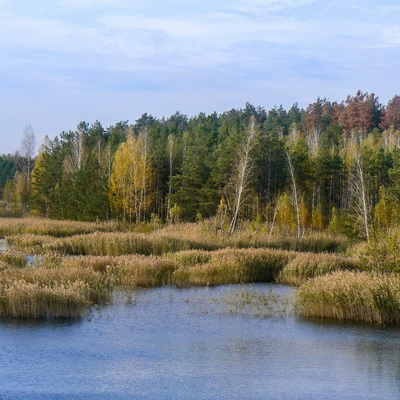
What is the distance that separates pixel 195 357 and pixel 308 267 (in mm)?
12066

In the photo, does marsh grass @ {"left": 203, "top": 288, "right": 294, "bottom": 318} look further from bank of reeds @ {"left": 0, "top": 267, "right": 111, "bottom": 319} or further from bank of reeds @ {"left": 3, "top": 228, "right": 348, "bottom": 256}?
bank of reeds @ {"left": 3, "top": 228, "right": 348, "bottom": 256}

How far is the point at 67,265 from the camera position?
2533cm

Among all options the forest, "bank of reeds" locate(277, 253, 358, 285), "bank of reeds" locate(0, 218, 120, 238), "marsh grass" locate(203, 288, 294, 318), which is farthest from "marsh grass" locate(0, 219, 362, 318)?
the forest

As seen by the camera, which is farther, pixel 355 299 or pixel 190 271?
pixel 190 271

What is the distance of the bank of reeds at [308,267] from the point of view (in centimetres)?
2739

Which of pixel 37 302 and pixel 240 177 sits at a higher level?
pixel 240 177

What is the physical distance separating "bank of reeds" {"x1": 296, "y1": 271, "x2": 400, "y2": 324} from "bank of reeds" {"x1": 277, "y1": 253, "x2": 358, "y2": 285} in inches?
242

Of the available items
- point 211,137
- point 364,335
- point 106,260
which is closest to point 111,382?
point 364,335

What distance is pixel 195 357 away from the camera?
16328 mm

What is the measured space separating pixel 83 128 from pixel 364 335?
6181 centimetres

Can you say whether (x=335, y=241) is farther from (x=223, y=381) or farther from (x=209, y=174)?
(x=223, y=381)

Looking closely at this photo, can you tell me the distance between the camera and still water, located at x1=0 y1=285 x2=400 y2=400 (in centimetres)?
1387

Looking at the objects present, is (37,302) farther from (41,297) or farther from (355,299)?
(355,299)

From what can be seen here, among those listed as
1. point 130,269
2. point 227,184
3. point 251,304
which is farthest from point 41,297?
point 227,184
